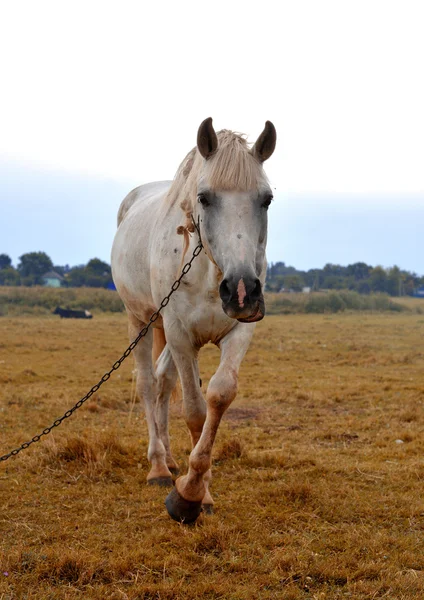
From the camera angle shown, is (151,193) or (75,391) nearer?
(151,193)

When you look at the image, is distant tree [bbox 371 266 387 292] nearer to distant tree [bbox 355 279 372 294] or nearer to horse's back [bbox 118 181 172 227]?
distant tree [bbox 355 279 372 294]

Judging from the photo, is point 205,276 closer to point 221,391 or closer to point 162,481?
point 221,391

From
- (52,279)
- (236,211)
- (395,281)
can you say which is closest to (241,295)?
(236,211)

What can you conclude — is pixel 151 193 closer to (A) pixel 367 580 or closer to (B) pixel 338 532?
(B) pixel 338 532

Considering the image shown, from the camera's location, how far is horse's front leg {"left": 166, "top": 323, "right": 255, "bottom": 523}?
144 inches

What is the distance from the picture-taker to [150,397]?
18.2 ft

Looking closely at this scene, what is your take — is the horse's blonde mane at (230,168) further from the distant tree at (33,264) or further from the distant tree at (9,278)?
the distant tree at (33,264)

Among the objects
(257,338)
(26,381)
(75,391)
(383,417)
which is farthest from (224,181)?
(257,338)

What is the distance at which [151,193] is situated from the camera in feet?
20.3

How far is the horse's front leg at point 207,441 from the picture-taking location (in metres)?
3.67

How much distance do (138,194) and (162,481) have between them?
3.15m

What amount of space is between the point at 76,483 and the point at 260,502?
4.89 feet

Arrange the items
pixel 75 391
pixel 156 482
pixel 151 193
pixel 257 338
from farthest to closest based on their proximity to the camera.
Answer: pixel 257 338 < pixel 75 391 < pixel 151 193 < pixel 156 482

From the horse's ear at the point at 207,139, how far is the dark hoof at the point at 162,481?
258 cm
